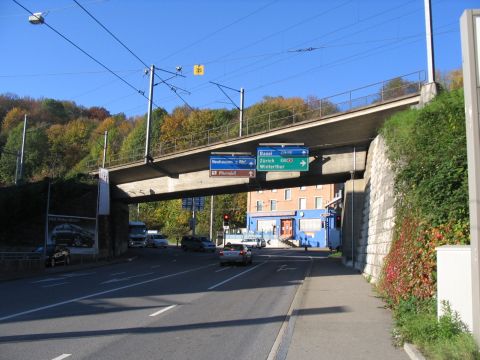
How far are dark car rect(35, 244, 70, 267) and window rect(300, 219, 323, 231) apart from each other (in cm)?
5317

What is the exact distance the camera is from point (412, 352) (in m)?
7.07

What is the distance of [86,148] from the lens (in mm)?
87438

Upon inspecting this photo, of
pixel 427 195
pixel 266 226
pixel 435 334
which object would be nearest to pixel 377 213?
pixel 427 195

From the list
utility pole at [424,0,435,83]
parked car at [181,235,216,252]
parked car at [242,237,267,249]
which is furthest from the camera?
parked car at [242,237,267,249]

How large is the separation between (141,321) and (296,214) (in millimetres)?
74260

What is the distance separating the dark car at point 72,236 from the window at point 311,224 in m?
48.9

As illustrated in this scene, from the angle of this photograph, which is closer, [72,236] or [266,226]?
[72,236]

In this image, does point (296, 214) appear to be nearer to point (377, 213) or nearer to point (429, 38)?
point (377, 213)

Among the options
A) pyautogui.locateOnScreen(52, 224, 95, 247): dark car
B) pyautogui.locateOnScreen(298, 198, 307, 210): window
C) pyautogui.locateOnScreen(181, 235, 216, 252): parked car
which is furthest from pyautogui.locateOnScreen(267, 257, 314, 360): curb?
pyautogui.locateOnScreen(298, 198, 307, 210): window

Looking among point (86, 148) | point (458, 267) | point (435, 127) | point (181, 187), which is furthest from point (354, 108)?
point (86, 148)

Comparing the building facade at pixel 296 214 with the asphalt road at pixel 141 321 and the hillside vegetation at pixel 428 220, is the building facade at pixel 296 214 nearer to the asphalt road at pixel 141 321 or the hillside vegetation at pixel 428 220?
the asphalt road at pixel 141 321

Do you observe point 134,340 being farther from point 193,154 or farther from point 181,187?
point 181,187

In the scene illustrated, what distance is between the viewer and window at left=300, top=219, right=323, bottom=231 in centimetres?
8075

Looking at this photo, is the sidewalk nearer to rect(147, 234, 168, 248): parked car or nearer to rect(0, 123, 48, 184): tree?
rect(147, 234, 168, 248): parked car
